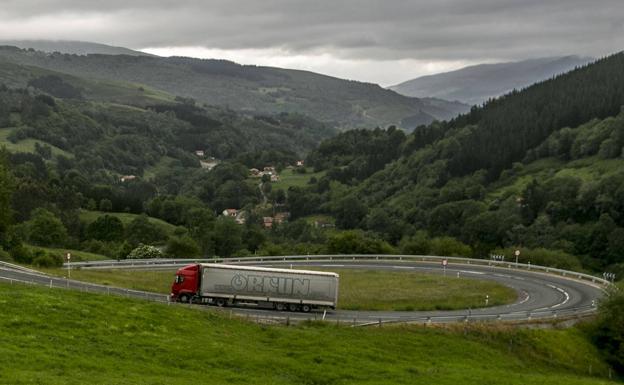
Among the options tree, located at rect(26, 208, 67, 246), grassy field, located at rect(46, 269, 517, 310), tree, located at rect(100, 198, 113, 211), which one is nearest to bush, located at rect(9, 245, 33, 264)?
grassy field, located at rect(46, 269, 517, 310)

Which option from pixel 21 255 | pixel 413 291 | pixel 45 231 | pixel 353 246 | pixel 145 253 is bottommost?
pixel 45 231

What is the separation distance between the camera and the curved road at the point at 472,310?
52500 millimetres

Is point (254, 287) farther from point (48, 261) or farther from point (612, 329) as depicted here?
point (48, 261)

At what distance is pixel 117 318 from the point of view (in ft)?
132

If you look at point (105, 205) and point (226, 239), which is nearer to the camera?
point (226, 239)

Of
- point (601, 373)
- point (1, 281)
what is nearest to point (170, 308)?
point (1, 281)

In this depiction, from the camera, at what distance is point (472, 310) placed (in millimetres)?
58719

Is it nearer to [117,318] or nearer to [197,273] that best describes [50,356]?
[117,318]

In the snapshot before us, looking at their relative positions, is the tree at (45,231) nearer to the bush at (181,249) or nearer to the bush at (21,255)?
the bush at (181,249)

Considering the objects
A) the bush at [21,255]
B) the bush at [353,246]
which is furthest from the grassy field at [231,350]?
the bush at [353,246]

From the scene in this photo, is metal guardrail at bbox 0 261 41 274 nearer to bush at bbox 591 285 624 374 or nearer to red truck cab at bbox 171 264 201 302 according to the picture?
red truck cab at bbox 171 264 201 302

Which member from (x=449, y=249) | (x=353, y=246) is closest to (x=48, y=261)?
(x=353, y=246)

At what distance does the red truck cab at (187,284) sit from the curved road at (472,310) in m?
1.19

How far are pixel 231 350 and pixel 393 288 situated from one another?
33735 mm
